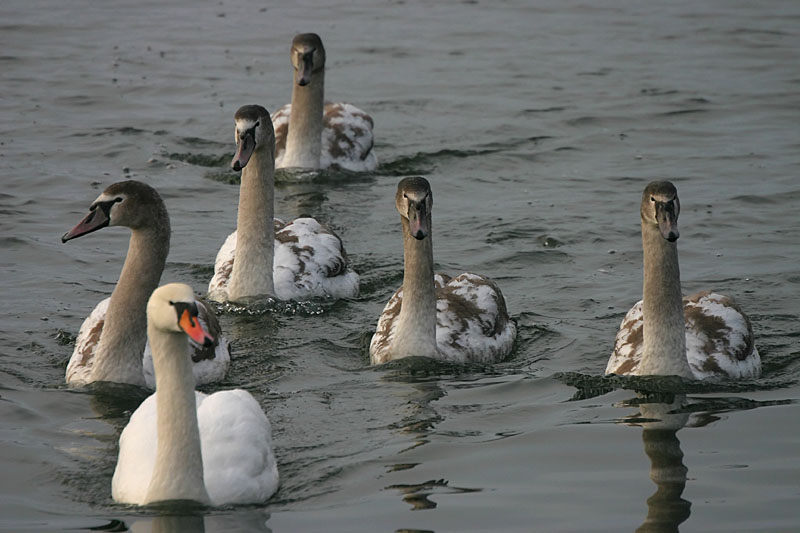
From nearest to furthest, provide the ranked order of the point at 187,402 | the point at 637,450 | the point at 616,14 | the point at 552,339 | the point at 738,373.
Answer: the point at 187,402, the point at 637,450, the point at 738,373, the point at 552,339, the point at 616,14

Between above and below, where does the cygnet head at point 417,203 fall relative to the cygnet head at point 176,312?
above

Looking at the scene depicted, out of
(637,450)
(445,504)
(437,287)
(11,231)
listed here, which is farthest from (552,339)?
(11,231)

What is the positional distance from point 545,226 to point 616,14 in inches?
495

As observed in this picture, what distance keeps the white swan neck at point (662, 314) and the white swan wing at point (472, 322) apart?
1.47 m

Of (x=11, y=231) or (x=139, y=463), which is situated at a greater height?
(x=11, y=231)

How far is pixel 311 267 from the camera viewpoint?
12.9 metres

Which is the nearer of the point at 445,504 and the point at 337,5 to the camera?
the point at 445,504

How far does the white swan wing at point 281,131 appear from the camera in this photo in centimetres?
1783

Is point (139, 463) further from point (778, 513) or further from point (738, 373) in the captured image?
point (738, 373)

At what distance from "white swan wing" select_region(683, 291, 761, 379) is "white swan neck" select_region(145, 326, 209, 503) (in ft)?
14.4

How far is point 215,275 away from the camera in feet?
42.9

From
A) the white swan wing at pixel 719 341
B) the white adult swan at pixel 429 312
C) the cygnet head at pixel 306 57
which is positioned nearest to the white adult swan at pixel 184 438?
the white adult swan at pixel 429 312

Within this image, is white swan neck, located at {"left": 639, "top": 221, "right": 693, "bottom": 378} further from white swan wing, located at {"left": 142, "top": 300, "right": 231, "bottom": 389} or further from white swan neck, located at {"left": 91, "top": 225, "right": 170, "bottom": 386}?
white swan neck, located at {"left": 91, "top": 225, "right": 170, "bottom": 386}

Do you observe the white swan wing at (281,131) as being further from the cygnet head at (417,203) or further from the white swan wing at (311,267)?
the cygnet head at (417,203)
